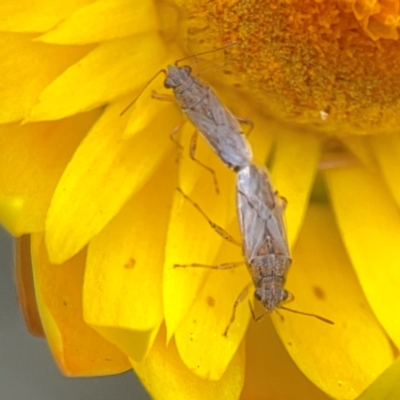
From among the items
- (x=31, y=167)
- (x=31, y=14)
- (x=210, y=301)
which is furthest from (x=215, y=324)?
(x=31, y=14)

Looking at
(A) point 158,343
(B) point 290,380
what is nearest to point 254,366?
(B) point 290,380

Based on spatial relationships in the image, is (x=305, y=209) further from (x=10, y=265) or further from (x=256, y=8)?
(x=10, y=265)

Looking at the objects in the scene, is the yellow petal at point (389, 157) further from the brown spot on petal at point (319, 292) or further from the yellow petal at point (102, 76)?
the yellow petal at point (102, 76)

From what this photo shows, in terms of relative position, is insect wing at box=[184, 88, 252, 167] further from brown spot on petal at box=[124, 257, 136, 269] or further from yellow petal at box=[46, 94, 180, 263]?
brown spot on petal at box=[124, 257, 136, 269]

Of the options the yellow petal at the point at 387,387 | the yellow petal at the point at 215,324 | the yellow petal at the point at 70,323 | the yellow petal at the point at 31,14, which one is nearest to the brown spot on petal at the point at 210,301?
the yellow petal at the point at 215,324

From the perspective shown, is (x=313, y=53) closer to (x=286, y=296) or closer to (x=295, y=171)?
(x=295, y=171)

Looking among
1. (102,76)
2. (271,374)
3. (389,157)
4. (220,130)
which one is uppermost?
(102,76)

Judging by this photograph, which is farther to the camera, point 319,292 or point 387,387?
point 319,292
